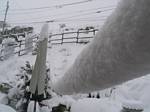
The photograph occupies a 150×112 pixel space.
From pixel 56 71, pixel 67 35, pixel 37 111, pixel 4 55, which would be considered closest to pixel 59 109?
pixel 37 111

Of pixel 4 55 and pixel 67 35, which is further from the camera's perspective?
pixel 67 35

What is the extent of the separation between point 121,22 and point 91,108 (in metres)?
5.56

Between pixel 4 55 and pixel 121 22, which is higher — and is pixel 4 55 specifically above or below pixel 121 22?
below

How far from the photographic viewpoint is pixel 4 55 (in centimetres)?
1398

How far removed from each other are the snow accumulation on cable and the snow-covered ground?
11.4 inches

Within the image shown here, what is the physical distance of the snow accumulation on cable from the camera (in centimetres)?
41

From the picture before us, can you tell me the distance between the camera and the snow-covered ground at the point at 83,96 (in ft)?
19.6

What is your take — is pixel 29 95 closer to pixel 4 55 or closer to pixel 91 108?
pixel 91 108

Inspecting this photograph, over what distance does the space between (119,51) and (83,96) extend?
24.0ft

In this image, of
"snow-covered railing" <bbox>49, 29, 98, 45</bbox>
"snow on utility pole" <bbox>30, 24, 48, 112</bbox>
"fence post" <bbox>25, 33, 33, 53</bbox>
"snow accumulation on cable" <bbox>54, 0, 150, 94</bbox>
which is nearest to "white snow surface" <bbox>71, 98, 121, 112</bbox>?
"snow on utility pole" <bbox>30, 24, 48, 112</bbox>

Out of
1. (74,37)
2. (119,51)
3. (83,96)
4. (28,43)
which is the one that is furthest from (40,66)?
(74,37)

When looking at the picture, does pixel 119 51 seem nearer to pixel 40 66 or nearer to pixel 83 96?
pixel 40 66

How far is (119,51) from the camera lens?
0.45 metres

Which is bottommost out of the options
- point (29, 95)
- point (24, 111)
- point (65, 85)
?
point (24, 111)
